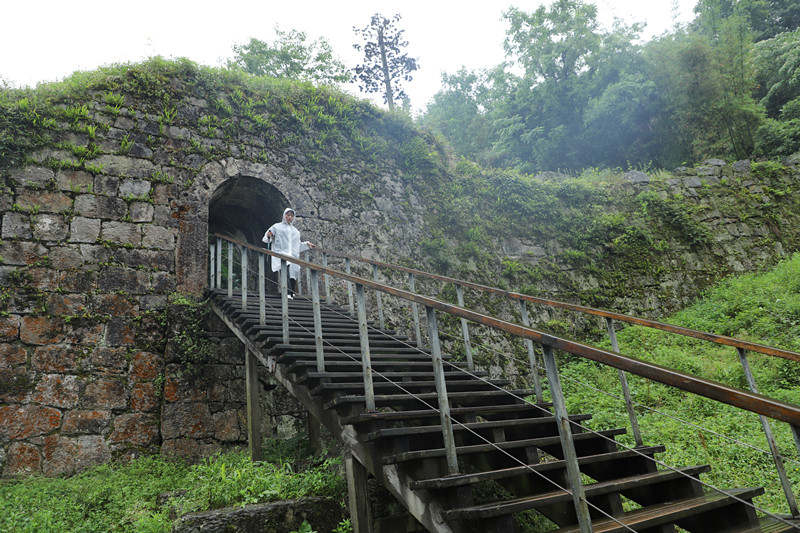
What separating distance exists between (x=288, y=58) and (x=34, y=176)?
548 inches

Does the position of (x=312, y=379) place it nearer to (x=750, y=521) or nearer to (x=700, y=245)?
(x=750, y=521)

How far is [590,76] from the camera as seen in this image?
17.5 m

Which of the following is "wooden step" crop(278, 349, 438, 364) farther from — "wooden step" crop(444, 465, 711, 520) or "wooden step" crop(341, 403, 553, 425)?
"wooden step" crop(444, 465, 711, 520)

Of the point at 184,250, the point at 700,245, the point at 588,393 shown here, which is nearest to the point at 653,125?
the point at 700,245

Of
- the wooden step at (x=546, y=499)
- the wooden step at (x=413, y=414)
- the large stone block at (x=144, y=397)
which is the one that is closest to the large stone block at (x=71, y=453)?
the large stone block at (x=144, y=397)

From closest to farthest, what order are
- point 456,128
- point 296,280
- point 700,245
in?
point 296,280
point 700,245
point 456,128

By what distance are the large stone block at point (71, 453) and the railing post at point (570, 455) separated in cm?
502

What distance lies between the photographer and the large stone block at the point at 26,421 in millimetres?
4617

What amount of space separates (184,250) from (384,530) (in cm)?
435

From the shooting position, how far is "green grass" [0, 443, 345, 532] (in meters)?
3.54

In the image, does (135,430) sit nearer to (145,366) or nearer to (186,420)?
(186,420)

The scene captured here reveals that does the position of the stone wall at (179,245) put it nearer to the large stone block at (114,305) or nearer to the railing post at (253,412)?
the large stone block at (114,305)

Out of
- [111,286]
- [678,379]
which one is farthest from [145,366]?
[678,379]

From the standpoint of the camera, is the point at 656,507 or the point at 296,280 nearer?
the point at 656,507
